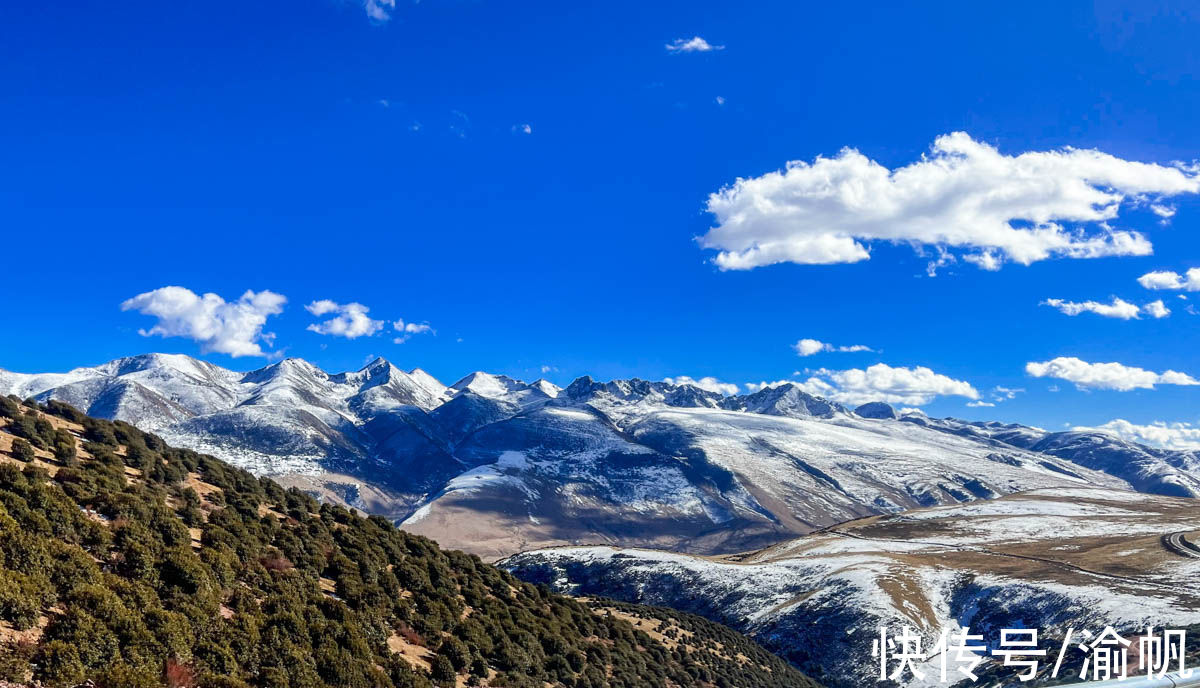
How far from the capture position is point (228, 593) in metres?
21.0

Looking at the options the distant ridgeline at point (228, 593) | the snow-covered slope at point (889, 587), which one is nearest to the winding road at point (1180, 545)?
the snow-covered slope at point (889, 587)

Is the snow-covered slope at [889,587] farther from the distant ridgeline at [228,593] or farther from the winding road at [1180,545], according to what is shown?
the distant ridgeline at [228,593]

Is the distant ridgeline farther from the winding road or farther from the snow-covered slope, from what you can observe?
the winding road

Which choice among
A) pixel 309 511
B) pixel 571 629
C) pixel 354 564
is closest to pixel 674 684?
pixel 571 629

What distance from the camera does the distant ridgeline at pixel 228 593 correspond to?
15.5 m

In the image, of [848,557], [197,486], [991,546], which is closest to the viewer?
[197,486]

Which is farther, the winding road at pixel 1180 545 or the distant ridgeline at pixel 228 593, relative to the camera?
the winding road at pixel 1180 545

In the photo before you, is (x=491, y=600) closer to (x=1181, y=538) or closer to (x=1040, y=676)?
(x=1040, y=676)

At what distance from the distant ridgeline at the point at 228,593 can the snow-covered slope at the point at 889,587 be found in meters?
41.8

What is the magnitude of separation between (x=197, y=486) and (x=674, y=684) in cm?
3028

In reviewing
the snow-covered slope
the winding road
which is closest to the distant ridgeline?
the snow-covered slope

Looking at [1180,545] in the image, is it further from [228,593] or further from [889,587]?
[228,593]

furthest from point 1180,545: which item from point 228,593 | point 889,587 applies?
point 228,593

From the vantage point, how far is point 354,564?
2977 cm
